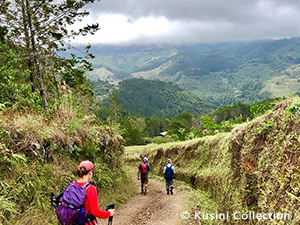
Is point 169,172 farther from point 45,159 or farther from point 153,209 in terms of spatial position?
point 45,159

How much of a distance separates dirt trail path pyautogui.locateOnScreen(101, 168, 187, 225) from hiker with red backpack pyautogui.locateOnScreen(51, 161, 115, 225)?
220 inches

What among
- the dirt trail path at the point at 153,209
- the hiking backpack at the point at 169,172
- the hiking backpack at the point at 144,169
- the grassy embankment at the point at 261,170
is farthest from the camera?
the hiking backpack at the point at 144,169

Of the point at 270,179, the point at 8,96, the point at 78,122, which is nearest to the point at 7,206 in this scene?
the point at 78,122

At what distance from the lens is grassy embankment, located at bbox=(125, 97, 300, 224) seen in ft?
17.7

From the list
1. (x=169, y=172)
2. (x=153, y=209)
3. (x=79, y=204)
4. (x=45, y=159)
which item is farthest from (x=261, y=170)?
(x=169, y=172)

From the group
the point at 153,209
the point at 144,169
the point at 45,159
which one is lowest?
the point at 153,209

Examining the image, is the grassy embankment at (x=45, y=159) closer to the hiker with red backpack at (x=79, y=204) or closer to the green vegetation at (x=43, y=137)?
the green vegetation at (x=43, y=137)

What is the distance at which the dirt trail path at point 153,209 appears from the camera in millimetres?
9518

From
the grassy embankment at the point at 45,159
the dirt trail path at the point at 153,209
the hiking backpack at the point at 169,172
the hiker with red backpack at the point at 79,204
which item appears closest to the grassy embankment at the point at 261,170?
the dirt trail path at the point at 153,209

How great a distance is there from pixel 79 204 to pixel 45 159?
15.8 ft

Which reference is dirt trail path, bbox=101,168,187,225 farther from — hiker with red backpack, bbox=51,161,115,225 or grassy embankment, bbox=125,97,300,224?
hiker with red backpack, bbox=51,161,115,225

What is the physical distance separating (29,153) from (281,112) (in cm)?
694

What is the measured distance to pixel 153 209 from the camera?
10930 millimetres

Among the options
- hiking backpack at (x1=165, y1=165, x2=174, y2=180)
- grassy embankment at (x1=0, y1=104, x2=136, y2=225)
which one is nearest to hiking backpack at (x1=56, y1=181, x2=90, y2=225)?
grassy embankment at (x1=0, y1=104, x2=136, y2=225)
